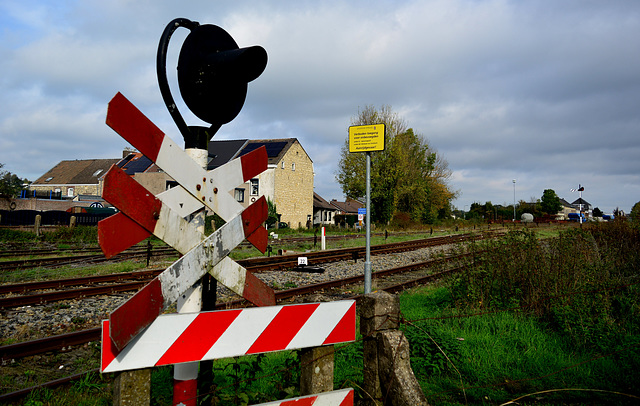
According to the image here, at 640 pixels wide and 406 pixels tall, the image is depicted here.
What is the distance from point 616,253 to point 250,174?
928cm

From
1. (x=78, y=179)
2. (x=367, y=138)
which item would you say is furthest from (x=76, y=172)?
(x=367, y=138)

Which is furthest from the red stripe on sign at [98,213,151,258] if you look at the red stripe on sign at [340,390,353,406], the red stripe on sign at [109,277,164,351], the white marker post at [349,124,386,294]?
the white marker post at [349,124,386,294]

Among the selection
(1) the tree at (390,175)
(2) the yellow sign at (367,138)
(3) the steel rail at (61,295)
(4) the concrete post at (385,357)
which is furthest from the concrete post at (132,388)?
(1) the tree at (390,175)

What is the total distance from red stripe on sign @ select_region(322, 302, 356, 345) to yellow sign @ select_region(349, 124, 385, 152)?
5227 mm

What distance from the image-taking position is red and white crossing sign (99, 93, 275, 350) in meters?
1.65

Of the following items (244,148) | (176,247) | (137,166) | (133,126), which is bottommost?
(176,247)

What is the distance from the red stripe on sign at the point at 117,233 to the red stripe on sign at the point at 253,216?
0.51 m

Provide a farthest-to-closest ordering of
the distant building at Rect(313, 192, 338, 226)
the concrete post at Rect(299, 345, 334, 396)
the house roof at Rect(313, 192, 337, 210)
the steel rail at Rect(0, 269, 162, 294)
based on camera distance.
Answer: the distant building at Rect(313, 192, 338, 226), the house roof at Rect(313, 192, 337, 210), the steel rail at Rect(0, 269, 162, 294), the concrete post at Rect(299, 345, 334, 396)

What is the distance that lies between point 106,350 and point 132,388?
0.78 ft

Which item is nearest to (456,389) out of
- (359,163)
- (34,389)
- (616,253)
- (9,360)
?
(34,389)

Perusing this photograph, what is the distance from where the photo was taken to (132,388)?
1.76 meters

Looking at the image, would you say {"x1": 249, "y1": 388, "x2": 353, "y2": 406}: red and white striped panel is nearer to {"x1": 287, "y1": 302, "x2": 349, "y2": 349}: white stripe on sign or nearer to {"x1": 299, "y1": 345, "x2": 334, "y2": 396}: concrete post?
{"x1": 299, "y1": 345, "x2": 334, "y2": 396}: concrete post

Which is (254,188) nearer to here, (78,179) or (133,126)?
(78,179)

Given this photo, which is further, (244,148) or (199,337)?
(244,148)
